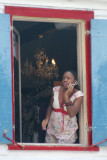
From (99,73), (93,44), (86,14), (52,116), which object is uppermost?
(86,14)

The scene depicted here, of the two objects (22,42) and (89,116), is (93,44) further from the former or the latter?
(22,42)

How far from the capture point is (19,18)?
23.5 feet

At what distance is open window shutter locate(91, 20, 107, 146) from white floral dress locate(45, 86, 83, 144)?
11.6 inches

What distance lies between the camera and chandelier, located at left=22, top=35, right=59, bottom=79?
9.24m

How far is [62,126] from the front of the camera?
23.8ft

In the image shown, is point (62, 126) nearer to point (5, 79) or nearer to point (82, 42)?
point (5, 79)

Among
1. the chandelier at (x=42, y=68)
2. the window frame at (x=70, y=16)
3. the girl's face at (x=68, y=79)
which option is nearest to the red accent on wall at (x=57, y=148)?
the window frame at (x=70, y=16)

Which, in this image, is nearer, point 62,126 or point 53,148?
point 53,148


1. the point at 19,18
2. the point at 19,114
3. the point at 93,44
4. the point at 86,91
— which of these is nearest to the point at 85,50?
the point at 93,44

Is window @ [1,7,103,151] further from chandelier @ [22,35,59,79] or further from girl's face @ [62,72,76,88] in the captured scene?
chandelier @ [22,35,59,79]

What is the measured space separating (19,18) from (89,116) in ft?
5.98

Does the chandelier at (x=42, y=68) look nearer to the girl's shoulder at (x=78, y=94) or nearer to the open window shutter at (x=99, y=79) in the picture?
the girl's shoulder at (x=78, y=94)

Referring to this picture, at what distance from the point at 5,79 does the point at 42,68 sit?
8.22 ft

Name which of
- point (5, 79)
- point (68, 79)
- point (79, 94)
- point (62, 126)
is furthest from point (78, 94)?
point (5, 79)
